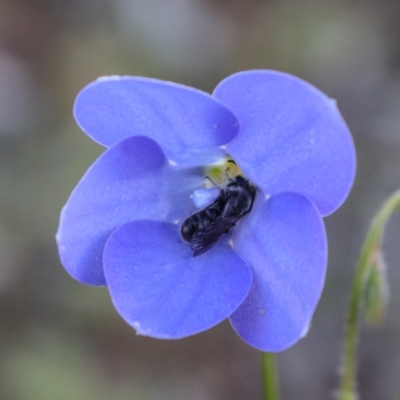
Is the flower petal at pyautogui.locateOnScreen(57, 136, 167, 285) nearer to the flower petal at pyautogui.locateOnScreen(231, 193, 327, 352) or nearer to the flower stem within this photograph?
the flower petal at pyautogui.locateOnScreen(231, 193, 327, 352)

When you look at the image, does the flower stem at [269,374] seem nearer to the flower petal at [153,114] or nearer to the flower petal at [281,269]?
the flower petal at [281,269]

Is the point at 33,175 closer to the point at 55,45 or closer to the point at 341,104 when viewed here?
the point at 55,45

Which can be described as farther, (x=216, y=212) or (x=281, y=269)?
(x=216, y=212)

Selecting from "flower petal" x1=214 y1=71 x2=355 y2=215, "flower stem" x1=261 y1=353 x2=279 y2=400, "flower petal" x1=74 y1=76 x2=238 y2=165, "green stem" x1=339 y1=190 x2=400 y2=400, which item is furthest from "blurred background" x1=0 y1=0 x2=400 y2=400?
"flower petal" x1=214 y1=71 x2=355 y2=215

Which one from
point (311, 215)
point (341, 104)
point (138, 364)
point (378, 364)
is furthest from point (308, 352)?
point (311, 215)

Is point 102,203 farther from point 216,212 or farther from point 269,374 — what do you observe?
point 269,374

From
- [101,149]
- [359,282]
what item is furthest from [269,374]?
[101,149]

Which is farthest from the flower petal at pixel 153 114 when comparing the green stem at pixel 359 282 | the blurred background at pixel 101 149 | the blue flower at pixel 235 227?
the blurred background at pixel 101 149
